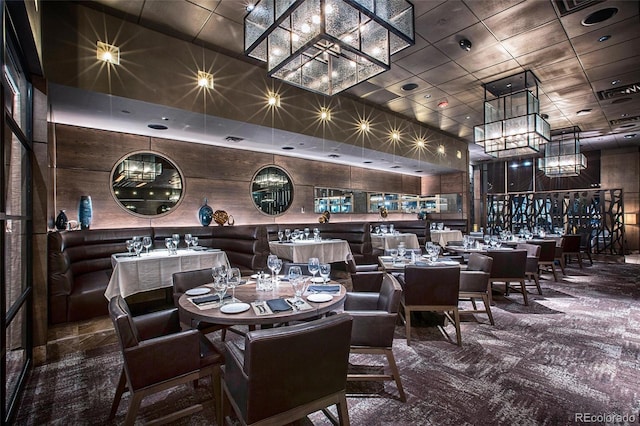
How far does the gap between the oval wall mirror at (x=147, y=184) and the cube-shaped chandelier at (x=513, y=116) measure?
633cm

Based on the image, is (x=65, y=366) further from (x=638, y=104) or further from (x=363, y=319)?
(x=638, y=104)

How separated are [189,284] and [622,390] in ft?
12.0

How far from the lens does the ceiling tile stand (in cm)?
352

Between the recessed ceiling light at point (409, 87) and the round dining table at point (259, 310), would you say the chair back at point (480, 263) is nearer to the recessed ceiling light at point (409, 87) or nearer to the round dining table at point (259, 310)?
the round dining table at point (259, 310)

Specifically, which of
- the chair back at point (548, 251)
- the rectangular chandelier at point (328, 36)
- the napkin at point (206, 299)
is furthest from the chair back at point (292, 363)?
the chair back at point (548, 251)

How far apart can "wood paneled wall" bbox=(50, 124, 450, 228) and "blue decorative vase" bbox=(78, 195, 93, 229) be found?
26 cm

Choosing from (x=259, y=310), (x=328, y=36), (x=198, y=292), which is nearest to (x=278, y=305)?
(x=259, y=310)

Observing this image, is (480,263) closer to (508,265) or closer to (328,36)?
(508,265)

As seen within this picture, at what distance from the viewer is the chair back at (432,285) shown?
9.65 feet

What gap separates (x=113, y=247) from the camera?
179 inches

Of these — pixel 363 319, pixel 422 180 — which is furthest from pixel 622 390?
pixel 422 180

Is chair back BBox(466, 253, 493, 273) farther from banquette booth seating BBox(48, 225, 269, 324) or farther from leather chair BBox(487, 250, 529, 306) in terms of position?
banquette booth seating BBox(48, 225, 269, 324)

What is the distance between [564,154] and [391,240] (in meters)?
6.05

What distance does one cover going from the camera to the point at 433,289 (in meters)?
2.99
